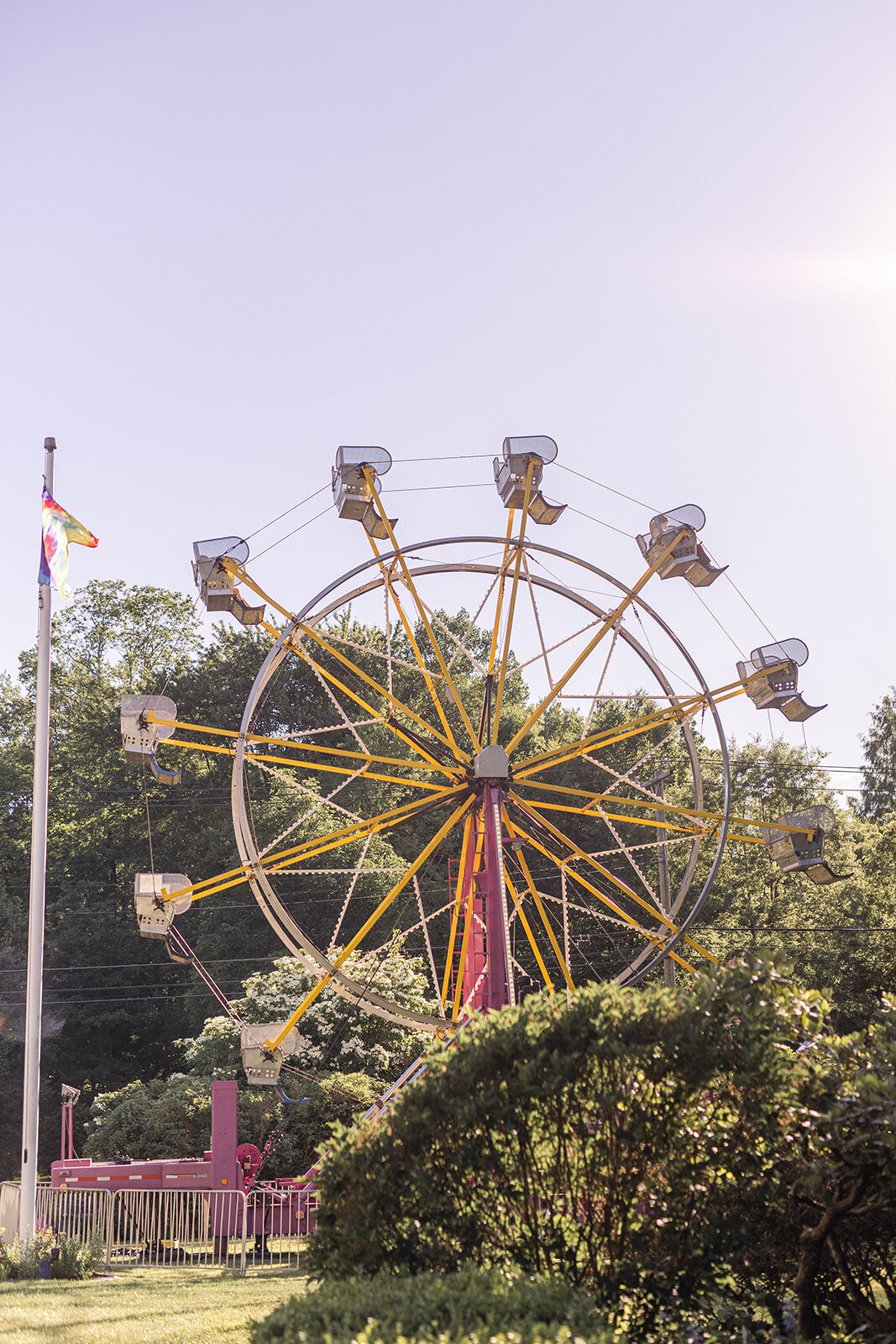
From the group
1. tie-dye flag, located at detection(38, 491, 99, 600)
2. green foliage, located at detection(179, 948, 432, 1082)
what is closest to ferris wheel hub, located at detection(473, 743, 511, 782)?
tie-dye flag, located at detection(38, 491, 99, 600)

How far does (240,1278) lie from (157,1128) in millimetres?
10631

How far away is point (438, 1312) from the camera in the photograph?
17.7ft

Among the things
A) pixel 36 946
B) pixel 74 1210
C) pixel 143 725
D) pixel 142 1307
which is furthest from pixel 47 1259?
pixel 143 725

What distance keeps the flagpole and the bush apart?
1040 cm

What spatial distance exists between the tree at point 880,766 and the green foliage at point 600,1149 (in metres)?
39.2

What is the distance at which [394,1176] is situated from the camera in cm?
671

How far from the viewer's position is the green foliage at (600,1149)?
6582 mm

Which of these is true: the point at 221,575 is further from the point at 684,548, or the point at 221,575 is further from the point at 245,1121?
the point at 245,1121

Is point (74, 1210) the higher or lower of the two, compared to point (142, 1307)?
lower

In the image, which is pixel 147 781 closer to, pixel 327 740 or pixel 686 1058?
pixel 327 740

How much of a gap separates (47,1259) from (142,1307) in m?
3.55

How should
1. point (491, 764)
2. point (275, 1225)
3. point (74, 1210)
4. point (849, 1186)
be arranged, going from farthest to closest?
point (275, 1225)
point (74, 1210)
point (491, 764)
point (849, 1186)

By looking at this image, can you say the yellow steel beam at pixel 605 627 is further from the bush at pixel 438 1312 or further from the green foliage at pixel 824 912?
the green foliage at pixel 824 912

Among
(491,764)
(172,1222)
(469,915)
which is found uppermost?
(491,764)
